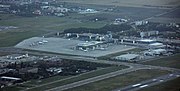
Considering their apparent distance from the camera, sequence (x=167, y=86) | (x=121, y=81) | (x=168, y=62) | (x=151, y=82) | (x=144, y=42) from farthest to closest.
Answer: (x=144, y=42), (x=168, y=62), (x=121, y=81), (x=151, y=82), (x=167, y=86)

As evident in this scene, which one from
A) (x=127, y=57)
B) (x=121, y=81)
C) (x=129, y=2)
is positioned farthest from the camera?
(x=129, y=2)

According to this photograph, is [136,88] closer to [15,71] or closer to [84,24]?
[15,71]

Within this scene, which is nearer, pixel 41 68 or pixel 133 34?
pixel 41 68

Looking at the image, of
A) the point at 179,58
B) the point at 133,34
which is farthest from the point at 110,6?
the point at 179,58

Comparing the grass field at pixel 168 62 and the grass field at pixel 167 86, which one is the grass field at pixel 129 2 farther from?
the grass field at pixel 167 86

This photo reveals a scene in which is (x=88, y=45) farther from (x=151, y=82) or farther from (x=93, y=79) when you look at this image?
(x=151, y=82)

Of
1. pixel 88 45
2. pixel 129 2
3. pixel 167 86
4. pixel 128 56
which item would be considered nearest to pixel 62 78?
pixel 167 86

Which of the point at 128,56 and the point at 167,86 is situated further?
the point at 128,56

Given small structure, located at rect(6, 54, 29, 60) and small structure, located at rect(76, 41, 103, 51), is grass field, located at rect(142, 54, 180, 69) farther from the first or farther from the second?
small structure, located at rect(6, 54, 29, 60)
